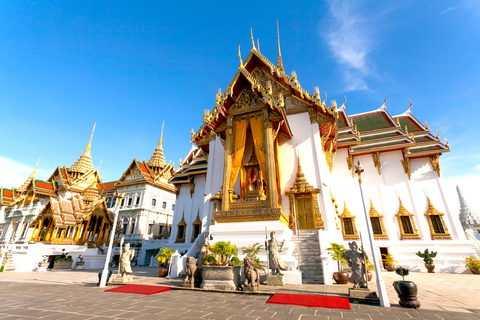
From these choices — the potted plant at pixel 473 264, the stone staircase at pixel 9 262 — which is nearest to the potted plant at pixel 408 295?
the potted plant at pixel 473 264

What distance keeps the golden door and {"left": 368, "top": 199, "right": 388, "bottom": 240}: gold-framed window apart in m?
4.96

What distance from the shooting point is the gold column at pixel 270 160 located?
27.6 feet

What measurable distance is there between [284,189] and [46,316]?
336 inches

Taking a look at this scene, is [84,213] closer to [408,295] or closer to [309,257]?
[309,257]

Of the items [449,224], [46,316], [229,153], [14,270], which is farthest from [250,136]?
[14,270]

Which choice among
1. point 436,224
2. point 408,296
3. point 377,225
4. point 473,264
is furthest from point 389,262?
point 408,296

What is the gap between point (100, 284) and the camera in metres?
6.02

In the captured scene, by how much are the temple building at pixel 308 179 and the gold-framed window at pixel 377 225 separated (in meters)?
0.05

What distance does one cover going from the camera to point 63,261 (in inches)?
501

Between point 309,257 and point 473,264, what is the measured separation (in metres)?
8.22

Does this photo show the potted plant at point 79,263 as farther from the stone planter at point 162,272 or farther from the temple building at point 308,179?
→ the stone planter at point 162,272

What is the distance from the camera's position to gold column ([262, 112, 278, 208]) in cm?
840

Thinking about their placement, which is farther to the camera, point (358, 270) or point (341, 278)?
point (341, 278)

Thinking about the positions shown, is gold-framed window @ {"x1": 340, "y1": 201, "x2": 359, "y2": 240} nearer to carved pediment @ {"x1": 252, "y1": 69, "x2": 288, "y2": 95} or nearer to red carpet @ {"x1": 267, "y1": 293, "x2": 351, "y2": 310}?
carved pediment @ {"x1": 252, "y1": 69, "x2": 288, "y2": 95}
